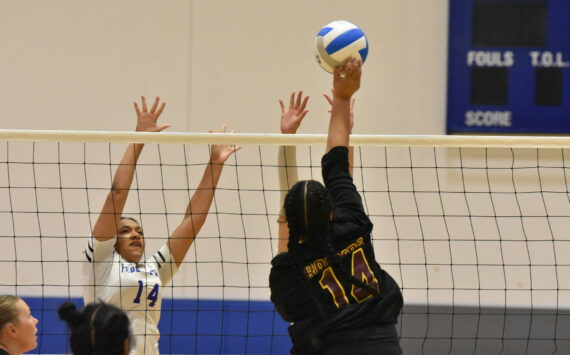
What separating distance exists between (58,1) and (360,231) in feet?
17.5

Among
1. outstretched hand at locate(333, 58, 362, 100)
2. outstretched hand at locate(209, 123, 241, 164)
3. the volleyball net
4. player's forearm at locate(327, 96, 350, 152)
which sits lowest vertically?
the volleyball net

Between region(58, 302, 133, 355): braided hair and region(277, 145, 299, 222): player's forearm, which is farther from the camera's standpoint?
region(277, 145, 299, 222): player's forearm

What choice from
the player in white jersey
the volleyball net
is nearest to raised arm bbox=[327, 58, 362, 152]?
the player in white jersey

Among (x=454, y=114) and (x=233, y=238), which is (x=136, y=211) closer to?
(x=233, y=238)

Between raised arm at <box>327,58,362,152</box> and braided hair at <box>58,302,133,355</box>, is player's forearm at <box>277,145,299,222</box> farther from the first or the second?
braided hair at <box>58,302,133,355</box>

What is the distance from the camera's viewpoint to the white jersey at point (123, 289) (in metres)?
4.29

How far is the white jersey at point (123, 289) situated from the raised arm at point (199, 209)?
0.31m

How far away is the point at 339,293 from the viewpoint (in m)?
2.70

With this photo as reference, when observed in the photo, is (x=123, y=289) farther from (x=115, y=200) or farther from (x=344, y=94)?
(x=344, y=94)

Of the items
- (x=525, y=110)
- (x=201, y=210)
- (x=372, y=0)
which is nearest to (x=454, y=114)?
(x=525, y=110)

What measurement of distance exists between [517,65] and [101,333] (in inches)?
207

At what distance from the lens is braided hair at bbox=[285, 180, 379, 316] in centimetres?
264

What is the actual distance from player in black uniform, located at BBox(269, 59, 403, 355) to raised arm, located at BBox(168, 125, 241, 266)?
6.08 feet

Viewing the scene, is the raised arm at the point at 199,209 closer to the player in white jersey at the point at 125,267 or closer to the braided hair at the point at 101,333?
the player in white jersey at the point at 125,267
